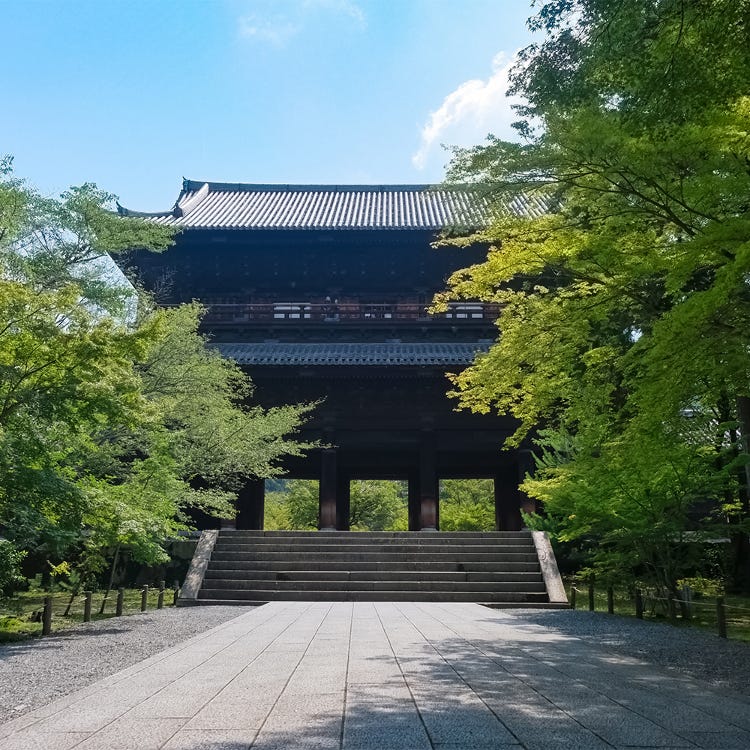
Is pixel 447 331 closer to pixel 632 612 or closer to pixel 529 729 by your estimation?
pixel 632 612

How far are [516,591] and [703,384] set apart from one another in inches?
293

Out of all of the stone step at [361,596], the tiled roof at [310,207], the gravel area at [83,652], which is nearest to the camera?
the gravel area at [83,652]

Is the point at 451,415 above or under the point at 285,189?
under

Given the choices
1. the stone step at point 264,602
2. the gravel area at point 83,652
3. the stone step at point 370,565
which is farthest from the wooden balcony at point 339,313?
the gravel area at point 83,652

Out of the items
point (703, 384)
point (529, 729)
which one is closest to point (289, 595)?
point (703, 384)

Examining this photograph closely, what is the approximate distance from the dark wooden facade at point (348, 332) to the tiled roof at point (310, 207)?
29 cm

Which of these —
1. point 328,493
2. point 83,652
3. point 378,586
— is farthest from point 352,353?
point 83,652

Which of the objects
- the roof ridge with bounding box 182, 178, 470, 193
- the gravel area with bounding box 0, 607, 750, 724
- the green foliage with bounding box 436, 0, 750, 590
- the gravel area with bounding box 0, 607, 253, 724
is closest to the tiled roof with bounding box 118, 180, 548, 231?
the roof ridge with bounding box 182, 178, 470, 193

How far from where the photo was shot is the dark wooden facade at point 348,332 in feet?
61.5

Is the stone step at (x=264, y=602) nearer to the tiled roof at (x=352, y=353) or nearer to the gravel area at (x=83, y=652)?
the gravel area at (x=83, y=652)

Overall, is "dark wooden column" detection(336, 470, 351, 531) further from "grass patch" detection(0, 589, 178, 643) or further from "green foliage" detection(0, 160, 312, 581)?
"grass patch" detection(0, 589, 178, 643)

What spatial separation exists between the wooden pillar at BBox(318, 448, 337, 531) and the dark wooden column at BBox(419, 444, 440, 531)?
101 inches

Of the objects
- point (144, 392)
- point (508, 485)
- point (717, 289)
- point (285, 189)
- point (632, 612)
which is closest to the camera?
point (717, 289)

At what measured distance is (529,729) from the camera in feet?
12.5
